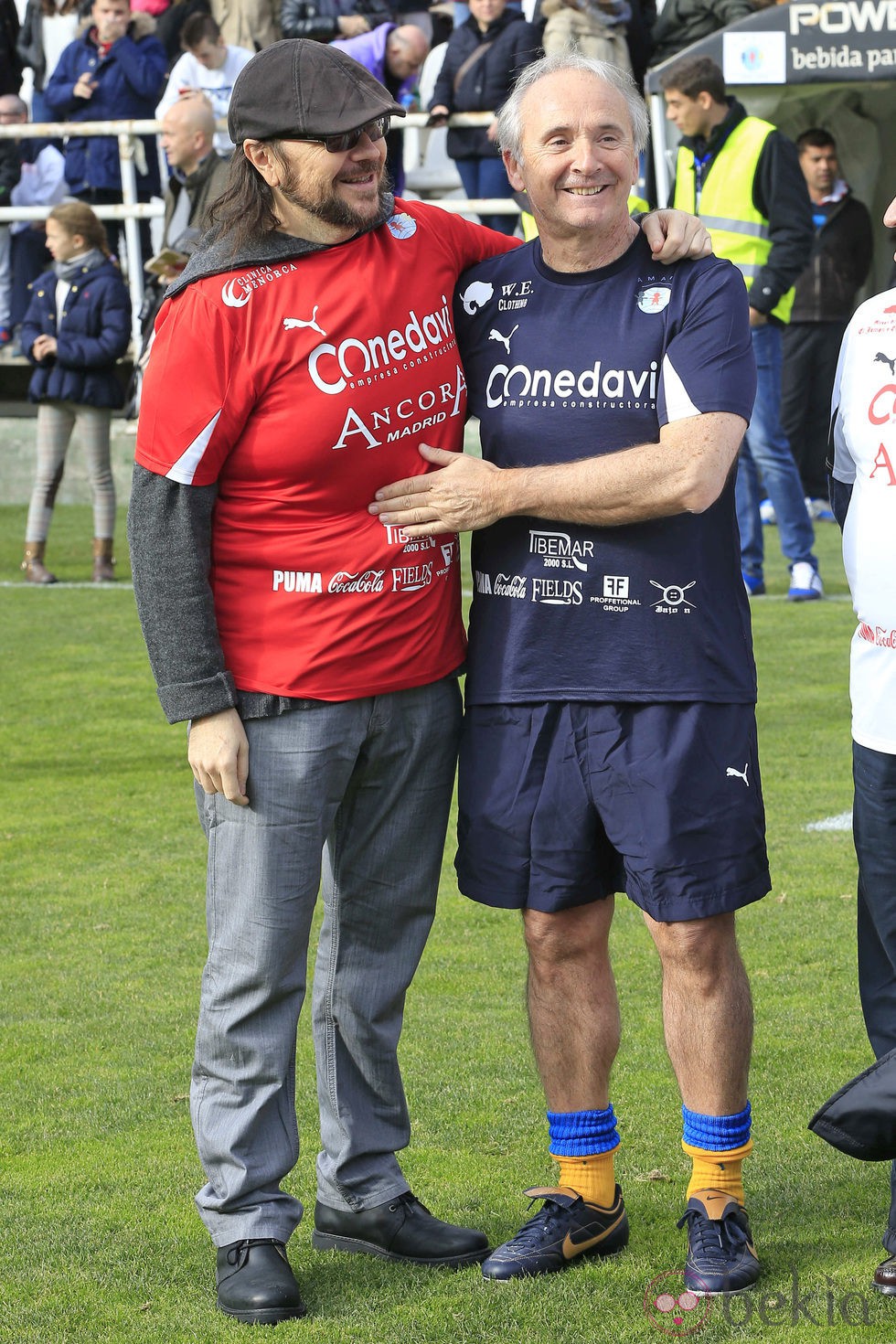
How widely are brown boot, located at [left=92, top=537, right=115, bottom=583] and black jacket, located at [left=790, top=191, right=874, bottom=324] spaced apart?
198 inches

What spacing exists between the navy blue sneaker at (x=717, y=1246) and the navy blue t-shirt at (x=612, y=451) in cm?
90

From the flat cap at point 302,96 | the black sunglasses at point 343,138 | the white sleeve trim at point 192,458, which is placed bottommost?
the white sleeve trim at point 192,458

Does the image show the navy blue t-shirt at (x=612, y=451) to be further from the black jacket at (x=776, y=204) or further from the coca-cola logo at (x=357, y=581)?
the black jacket at (x=776, y=204)

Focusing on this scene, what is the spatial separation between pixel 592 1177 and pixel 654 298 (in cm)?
162

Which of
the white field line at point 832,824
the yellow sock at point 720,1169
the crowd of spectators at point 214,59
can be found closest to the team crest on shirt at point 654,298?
the yellow sock at point 720,1169

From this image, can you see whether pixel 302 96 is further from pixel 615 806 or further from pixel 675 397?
pixel 615 806

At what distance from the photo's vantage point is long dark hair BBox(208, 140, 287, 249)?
318cm

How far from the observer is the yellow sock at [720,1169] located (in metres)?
3.29

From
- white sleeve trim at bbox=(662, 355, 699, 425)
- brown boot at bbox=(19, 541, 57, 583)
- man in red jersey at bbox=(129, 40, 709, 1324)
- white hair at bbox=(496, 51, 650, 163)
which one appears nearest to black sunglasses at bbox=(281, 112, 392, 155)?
man in red jersey at bbox=(129, 40, 709, 1324)

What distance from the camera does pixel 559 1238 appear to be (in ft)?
11.0

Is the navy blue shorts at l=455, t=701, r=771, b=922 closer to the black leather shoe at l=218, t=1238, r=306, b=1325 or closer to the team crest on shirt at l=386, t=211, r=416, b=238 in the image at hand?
the black leather shoe at l=218, t=1238, r=306, b=1325

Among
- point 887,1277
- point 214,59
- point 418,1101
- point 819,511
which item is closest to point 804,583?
point 819,511

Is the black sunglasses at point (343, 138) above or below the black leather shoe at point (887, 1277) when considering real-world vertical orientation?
above

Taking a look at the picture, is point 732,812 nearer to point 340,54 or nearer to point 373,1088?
point 373,1088
